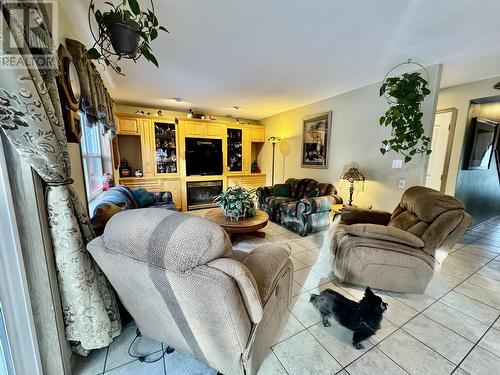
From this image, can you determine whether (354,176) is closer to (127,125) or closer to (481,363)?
(481,363)

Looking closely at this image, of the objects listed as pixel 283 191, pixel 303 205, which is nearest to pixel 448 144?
pixel 303 205

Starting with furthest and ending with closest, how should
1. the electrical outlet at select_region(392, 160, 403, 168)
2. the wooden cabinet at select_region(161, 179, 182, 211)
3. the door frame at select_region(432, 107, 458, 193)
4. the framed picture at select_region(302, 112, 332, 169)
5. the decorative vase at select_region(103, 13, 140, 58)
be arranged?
the wooden cabinet at select_region(161, 179, 182, 211) → the framed picture at select_region(302, 112, 332, 169) → the door frame at select_region(432, 107, 458, 193) → the electrical outlet at select_region(392, 160, 403, 168) → the decorative vase at select_region(103, 13, 140, 58)

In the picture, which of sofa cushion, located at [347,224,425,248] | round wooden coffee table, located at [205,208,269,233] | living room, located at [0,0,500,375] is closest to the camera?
living room, located at [0,0,500,375]

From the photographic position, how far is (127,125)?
4145 millimetres

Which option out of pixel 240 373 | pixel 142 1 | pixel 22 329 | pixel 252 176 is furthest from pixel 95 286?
pixel 252 176

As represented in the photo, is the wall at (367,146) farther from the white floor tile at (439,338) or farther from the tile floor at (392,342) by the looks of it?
the white floor tile at (439,338)

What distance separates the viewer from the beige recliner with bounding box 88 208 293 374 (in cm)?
77

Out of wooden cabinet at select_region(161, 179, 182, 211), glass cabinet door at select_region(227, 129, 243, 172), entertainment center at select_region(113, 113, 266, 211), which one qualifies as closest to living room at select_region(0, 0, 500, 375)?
entertainment center at select_region(113, 113, 266, 211)

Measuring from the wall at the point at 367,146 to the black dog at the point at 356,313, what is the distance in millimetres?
1921

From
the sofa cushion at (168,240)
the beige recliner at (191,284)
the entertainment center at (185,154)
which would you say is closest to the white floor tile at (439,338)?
the beige recliner at (191,284)

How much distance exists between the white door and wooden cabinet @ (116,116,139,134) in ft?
18.2

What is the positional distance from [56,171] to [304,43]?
2.24 m

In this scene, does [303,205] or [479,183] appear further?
[479,183]

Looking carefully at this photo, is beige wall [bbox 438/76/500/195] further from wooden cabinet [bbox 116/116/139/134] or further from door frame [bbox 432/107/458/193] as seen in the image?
wooden cabinet [bbox 116/116/139/134]
